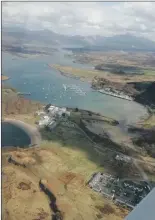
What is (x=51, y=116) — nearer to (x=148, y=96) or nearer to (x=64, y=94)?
(x=64, y=94)

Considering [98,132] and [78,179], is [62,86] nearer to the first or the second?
[98,132]

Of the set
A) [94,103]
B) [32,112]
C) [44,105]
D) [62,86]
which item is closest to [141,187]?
[32,112]

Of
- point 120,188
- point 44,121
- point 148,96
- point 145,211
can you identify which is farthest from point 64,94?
point 145,211

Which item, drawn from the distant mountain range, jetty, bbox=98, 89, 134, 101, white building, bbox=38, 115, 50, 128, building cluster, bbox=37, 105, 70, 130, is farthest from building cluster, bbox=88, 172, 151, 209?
the distant mountain range

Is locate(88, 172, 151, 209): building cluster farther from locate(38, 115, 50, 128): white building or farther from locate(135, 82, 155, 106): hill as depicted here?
locate(135, 82, 155, 106): hill

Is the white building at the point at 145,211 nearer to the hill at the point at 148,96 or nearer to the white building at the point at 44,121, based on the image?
the white building at the point at 44,121

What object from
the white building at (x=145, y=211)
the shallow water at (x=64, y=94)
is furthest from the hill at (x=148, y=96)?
the white building at (x=145, y=211)
